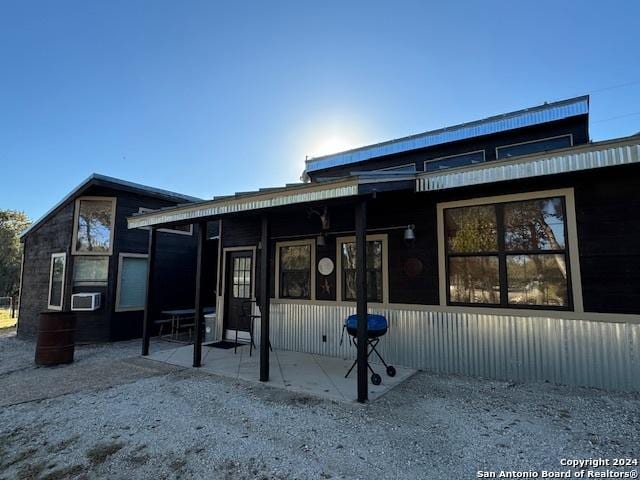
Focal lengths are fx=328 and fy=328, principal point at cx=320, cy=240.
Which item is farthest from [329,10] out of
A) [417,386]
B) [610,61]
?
[417,386]

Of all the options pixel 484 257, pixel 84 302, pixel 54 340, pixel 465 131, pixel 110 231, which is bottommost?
pixel 54 340

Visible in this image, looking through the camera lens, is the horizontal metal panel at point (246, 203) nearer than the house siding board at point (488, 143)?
Yes

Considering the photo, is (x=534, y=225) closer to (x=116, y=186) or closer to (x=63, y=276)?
(x=116, y=186)

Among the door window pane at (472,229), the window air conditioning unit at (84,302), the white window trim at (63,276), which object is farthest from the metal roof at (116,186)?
the door window pane at (472,229)

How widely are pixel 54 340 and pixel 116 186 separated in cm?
356

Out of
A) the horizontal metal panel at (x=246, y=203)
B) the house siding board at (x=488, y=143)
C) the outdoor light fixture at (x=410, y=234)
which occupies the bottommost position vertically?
the outdoor light fixture at (x=410, y=234)

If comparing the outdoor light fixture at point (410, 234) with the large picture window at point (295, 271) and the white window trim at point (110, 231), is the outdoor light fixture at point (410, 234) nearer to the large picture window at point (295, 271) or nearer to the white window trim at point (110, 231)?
the large picture window at point (295, 271)

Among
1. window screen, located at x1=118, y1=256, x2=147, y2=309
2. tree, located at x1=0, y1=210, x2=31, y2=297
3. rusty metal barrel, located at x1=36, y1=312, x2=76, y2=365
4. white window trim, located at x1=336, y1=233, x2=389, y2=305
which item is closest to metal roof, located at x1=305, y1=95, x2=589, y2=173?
white window trim, located at x1=336, y1=233, x2=389, y2=305

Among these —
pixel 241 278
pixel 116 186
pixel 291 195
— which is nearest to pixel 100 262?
pixel 116 186

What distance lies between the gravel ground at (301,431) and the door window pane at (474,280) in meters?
1.07

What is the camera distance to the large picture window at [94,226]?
7.66m

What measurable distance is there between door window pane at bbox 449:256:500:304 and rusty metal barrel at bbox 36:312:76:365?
249 inches

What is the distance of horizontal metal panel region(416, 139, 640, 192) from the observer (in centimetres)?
324

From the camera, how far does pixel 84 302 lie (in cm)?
733
